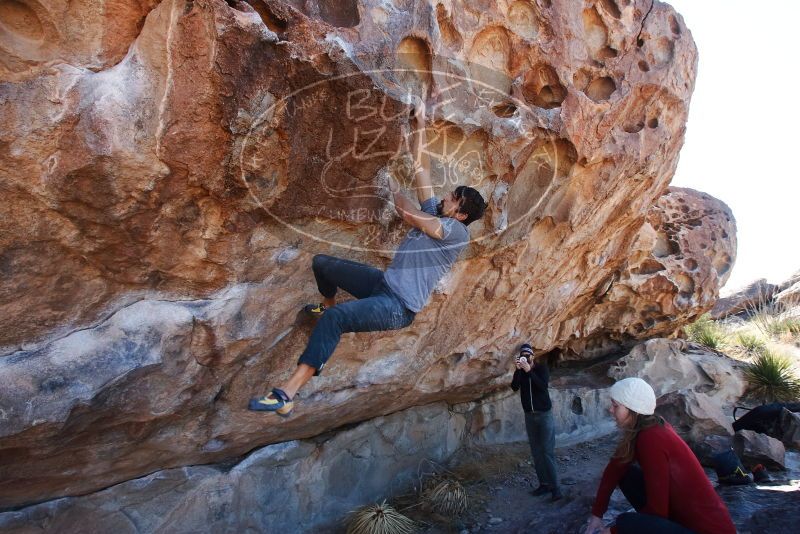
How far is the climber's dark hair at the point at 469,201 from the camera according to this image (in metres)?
3.35

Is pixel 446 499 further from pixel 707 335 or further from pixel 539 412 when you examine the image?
pixel 707 335

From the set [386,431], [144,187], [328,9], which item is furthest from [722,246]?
[144,187]

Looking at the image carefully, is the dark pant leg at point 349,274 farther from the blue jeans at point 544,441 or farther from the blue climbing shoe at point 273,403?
the blue jeans at point 544,441

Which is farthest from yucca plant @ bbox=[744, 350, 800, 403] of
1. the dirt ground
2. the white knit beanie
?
the white knit beanie

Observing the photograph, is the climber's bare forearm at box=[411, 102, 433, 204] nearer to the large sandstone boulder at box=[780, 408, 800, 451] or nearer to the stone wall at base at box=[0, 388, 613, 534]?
the stone wall at base at box=[0, 388, 613, 534]

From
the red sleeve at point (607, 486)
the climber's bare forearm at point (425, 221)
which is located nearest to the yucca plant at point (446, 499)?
the red sleeve at point (607, 486)

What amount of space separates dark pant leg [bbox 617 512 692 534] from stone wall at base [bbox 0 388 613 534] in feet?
8.54

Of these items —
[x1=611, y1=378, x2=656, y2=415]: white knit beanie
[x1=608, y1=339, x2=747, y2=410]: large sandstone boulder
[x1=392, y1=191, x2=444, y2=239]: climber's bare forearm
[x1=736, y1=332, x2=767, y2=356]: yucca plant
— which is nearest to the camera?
[x1=611, y1=378, x2=656, y2=415]: white knit beanie

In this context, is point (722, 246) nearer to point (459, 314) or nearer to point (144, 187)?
point (459, 314)

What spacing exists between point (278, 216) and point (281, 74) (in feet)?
2.77

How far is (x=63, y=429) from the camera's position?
3.18m

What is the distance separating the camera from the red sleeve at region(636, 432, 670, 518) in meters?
3.00

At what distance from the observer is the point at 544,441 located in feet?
17.4
